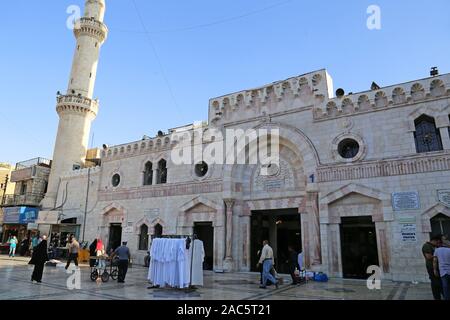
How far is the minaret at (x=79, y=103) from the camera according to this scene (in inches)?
991

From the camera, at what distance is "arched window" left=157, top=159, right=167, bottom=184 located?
1919 cm

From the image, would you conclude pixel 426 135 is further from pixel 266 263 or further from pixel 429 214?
pixel 266 263

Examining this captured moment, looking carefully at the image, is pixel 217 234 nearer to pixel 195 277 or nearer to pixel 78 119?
pixel 195 277

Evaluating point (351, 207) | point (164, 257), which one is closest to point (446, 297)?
point (351, 207)

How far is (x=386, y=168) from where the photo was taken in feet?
40.8

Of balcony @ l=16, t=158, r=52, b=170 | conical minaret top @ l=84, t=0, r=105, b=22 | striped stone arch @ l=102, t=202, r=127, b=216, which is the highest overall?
conical minaret top @ l=84, t=0, r=105, b=22

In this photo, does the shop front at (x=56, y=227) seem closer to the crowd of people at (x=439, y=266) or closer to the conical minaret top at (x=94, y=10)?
the conical minaret top at (x=94, y=10)

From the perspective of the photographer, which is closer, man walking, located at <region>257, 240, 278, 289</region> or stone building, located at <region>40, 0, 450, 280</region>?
man walking, located at <region>257, 240, 278, 289</region>

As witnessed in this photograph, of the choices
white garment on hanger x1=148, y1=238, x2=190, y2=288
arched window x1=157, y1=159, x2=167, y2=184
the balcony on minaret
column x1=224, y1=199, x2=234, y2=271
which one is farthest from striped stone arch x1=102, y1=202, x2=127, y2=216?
white garment on hanger x1=148, y1=238, x2=190, y2=288

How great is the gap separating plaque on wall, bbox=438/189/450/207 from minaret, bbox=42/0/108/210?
24.4 meters

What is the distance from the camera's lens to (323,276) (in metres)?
11.9

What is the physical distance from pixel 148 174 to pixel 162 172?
49.8 inches

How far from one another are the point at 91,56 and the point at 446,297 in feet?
94.0

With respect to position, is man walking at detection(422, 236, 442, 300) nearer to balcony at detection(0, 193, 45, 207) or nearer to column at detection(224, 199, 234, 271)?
column at detection(224, 199, 234, 271)
